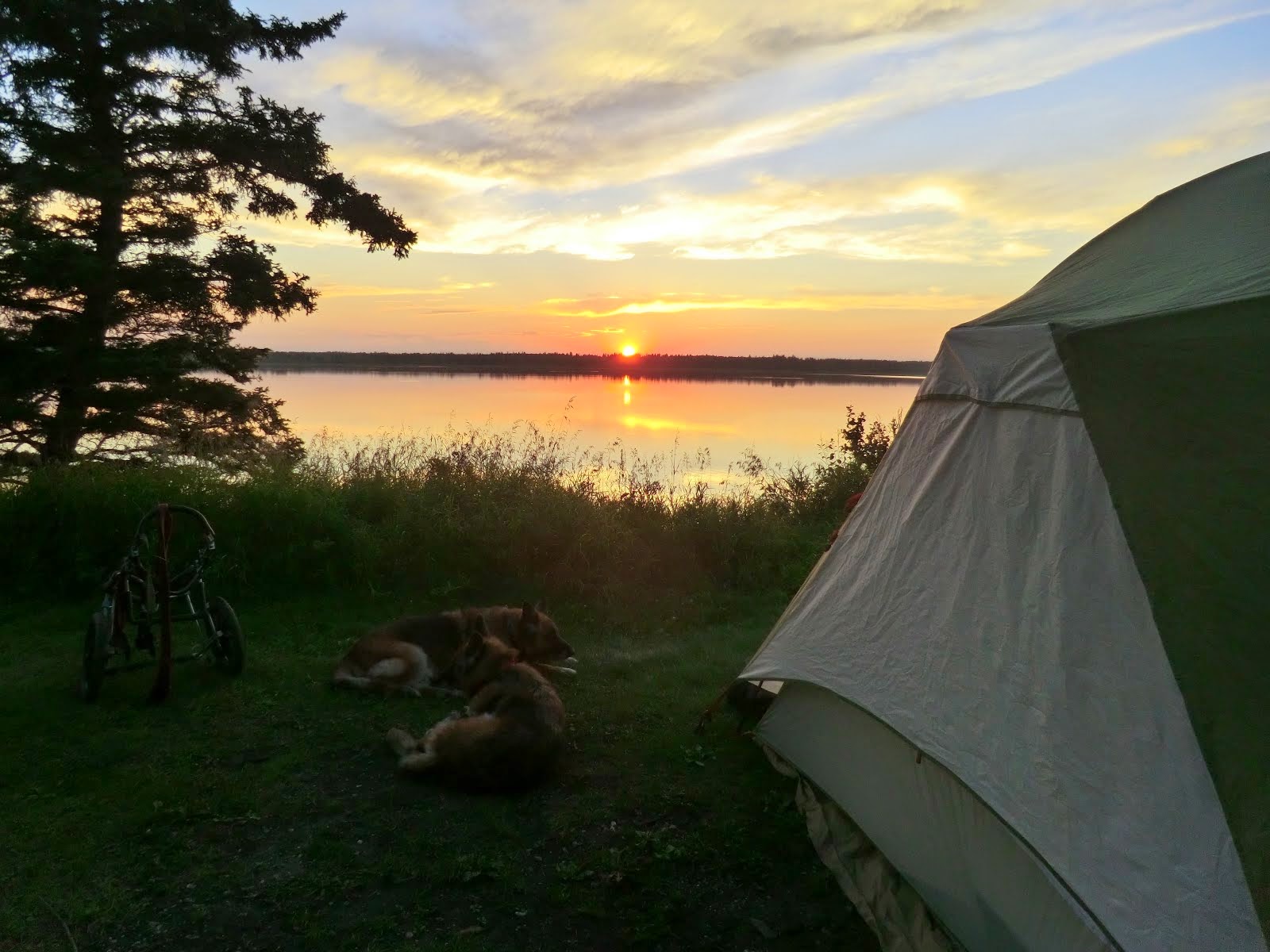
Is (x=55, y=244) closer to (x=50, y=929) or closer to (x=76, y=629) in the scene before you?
(x=76, y=629)

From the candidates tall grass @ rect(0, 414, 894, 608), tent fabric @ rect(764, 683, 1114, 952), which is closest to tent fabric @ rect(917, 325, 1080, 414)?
tent fabric @ rect(764, 683, 1114, 952)

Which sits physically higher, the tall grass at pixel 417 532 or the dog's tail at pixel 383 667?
the tall grass at pixel 417 532

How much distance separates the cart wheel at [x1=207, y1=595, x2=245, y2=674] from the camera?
5598 millimetres

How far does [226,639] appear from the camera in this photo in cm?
566

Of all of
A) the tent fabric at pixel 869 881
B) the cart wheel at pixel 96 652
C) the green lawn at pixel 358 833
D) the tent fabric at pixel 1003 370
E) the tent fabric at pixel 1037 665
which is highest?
the tent fabric at pixel 1003 370

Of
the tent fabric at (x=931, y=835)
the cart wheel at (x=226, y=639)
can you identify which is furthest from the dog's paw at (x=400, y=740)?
the tent fabric at (x=931, y=835)

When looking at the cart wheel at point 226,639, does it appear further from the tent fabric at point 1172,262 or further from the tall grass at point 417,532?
the tent fabric at point 1172,262

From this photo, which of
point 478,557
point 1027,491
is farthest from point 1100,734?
point 478,557

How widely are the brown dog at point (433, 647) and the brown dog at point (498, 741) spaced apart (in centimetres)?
78

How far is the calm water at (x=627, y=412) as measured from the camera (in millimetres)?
16109

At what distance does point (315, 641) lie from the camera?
6598 millimetres

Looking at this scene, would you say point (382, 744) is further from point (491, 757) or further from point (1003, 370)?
point (1003, 370)

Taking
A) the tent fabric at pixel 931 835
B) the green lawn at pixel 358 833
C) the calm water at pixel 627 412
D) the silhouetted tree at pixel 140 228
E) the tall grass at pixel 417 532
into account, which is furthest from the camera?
the calm water at pixel 627 412

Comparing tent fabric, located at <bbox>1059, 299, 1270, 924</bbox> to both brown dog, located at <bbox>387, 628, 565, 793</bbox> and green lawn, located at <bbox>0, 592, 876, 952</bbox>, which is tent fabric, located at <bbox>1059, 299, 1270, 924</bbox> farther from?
brown dog, located at <bbox>387, 628, 565, 793</bbox>
